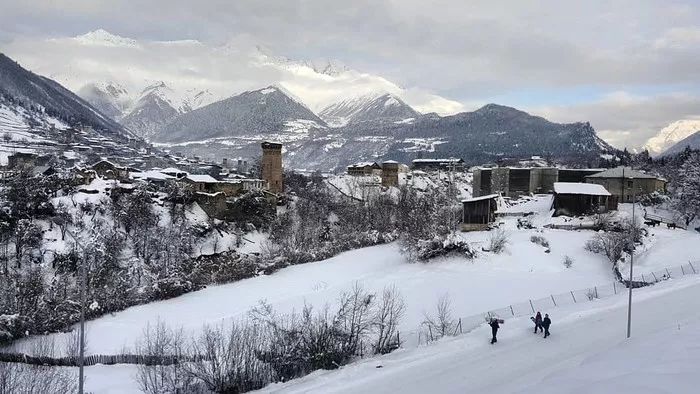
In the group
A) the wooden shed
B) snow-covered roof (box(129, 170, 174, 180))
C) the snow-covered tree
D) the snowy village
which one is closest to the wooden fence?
the snowy village

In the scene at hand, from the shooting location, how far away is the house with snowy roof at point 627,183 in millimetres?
67438

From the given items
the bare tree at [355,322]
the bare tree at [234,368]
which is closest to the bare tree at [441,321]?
the bare tree at [355,322]

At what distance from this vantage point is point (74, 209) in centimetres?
5181

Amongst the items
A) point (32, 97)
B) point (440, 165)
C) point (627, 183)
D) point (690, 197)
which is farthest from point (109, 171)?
point (32, 97)

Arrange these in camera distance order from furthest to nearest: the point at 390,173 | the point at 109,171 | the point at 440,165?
the point at 440,165
the point at 390,173
the point at 109,171

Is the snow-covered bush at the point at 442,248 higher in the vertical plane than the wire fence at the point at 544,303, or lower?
higher

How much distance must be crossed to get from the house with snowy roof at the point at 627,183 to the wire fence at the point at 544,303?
27610 millimetres

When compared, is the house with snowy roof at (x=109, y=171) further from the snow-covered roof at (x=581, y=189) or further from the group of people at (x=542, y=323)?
the group of people at (x=542, y=323)

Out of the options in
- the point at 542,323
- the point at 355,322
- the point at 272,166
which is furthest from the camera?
the point at 272,166

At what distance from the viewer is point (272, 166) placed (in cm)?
7775

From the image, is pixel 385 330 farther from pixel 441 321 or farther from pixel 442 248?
pixel 442 248

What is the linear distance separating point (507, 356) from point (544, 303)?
11849mm

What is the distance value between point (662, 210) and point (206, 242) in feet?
172

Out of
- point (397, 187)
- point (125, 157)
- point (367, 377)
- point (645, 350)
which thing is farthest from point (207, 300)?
point (125, 157)
